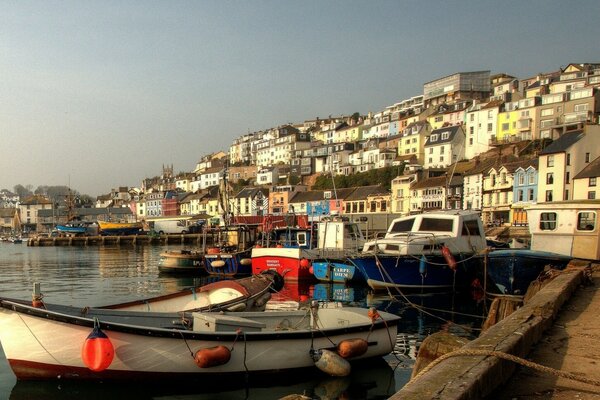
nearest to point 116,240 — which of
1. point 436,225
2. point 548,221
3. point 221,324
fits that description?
point 436,225

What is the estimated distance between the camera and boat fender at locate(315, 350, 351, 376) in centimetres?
1109

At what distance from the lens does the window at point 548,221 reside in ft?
68.0

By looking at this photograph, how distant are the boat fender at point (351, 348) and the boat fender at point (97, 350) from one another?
5.06 meters

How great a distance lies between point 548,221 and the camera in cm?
2094

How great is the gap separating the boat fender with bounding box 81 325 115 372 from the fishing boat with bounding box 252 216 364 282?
16923mm

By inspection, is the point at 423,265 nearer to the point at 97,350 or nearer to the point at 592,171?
the point at 97,350

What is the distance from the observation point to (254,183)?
458ft

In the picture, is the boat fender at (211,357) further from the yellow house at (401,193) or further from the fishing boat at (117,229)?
the fishing boat at (117,229)

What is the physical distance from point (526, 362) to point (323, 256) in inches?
915

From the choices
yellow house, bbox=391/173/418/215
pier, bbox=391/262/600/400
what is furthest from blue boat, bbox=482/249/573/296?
yellow house, bbox=391/173/418/215

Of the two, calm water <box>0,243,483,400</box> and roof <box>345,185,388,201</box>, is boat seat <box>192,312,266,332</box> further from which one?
roof <box>345,185,388,201</box>

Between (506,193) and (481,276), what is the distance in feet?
156

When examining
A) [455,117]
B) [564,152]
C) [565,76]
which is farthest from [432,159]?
[564,152]

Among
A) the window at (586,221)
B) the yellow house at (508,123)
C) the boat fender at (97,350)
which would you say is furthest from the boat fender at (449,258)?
the yellow house at (508,123)
